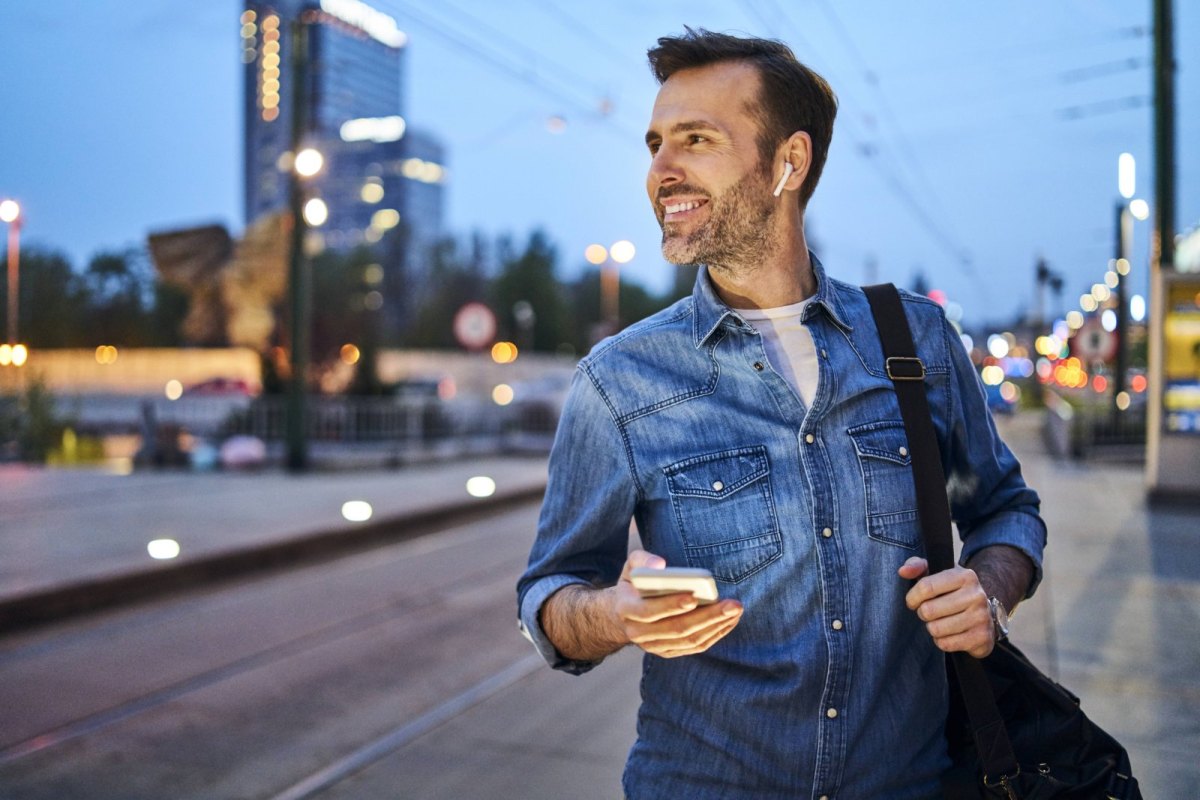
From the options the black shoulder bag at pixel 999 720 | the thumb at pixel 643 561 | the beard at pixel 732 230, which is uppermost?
the beard at pixel 732 230

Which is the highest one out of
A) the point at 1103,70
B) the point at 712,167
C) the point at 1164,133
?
the point at 1103,70

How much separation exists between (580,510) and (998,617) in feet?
2.32

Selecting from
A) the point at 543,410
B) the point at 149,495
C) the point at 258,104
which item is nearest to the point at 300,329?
the point at 149,495

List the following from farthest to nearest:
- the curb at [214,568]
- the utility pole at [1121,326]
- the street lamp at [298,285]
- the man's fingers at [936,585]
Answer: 1. the utility pole at [1121,326]
2. the street lamp at [298,285]
3. the curb at [214,568]
4. the man's fingers at [936,585]

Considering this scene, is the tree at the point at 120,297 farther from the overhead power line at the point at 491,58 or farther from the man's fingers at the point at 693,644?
the man's fingers at the point at 693,644

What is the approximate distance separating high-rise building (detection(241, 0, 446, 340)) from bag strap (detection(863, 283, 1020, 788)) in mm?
12628

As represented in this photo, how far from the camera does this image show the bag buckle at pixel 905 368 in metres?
1.94

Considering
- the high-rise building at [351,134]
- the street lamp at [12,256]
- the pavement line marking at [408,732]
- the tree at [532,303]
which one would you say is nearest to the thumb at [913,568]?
the pavement line marking at [408,732]

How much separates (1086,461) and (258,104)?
170656 millimetres

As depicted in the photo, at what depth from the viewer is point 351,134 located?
19594 millimetres

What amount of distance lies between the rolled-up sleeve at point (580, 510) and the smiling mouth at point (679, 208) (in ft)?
1.06

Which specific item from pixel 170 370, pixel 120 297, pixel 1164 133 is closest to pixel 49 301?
pixel 170 370

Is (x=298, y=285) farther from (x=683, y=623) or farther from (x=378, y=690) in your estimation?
(x=683, y=623)

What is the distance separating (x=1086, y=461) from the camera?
21.0m
